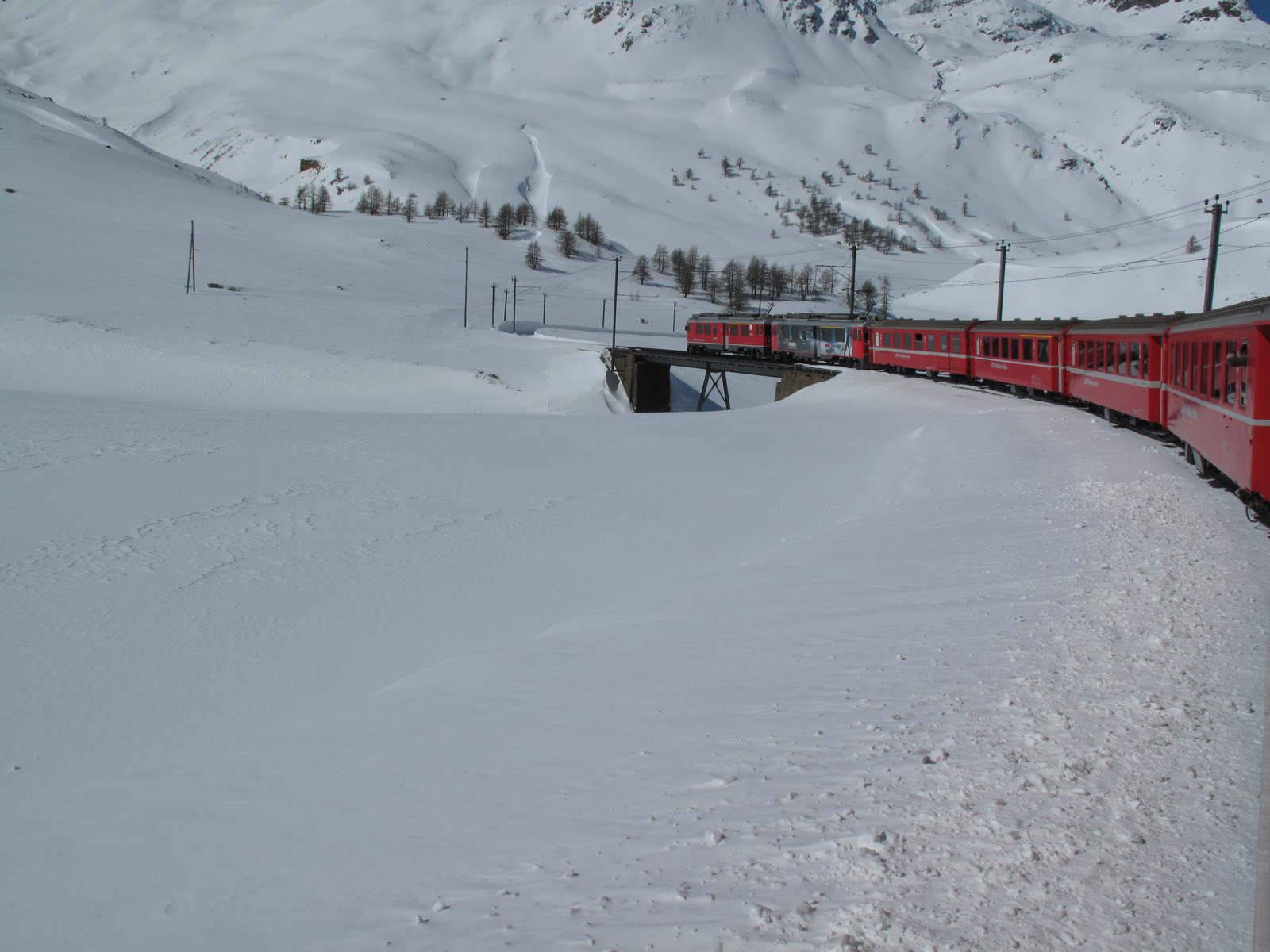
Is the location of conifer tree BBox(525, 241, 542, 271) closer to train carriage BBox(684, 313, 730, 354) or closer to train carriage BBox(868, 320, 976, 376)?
train carriage BBox(684, 313, 730, 354)

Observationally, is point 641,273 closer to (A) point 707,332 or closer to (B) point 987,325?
(A) point 707,332

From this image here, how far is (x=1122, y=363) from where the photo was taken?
73.6ft

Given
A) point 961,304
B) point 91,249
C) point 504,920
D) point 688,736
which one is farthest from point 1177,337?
point 961,304

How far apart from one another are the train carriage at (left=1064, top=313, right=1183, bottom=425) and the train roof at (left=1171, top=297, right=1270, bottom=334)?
372 cm

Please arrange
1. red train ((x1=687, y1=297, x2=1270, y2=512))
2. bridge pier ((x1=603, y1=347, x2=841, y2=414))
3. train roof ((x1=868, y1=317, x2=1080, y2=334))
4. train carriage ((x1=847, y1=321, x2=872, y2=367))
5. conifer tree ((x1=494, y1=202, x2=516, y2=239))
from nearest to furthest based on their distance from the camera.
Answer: red train ((x1=687, y1=297, x2=1270, y2=512))
train roof ((x1=868, y1=317, x2=1080, y2=334))
train carriage ((x1=847, y1=321, x2=872, y2=367))
bridge pier ((x1=603, y1=347, x2=841, y2=414))
conifer tree ((x1=494, y1=202, x2=516, y2=239))

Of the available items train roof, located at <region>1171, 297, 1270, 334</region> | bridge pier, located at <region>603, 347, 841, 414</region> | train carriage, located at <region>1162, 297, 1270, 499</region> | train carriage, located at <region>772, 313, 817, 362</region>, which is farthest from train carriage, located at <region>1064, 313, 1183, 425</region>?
bridge pier, located at <region>603, 347, 841, 414</region>

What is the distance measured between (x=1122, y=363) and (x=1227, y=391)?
1000 centimetres

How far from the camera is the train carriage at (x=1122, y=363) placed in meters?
20.4

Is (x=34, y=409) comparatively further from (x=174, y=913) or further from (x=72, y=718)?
(x=174, y=913)

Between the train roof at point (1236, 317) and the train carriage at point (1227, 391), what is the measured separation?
1cm

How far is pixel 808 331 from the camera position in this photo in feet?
161

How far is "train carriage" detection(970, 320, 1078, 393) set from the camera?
28891mm

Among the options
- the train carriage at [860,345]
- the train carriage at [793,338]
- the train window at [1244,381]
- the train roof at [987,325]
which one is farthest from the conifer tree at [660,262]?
the train window at [1244,381]

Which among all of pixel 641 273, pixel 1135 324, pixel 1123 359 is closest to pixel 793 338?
pixel 1123 359
